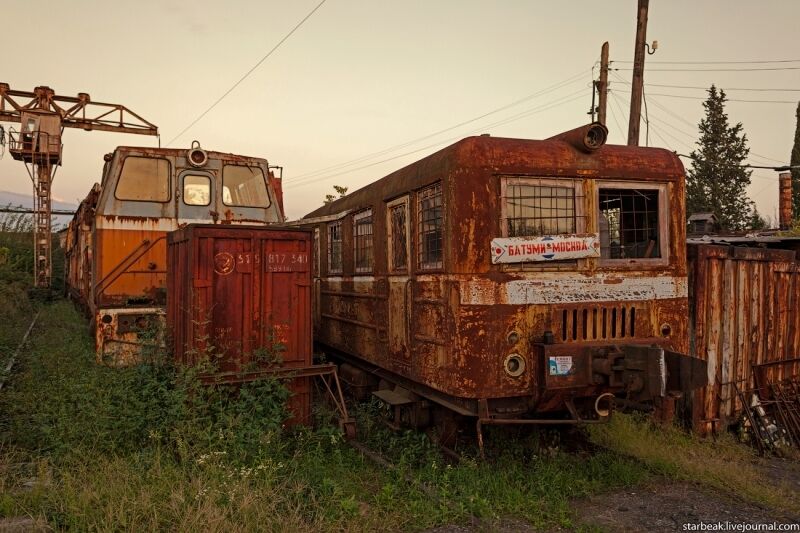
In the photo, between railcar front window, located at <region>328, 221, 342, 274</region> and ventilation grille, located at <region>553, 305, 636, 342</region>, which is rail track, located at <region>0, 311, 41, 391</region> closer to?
railcar front window, located at <region>328, 221, 342, 274</region>

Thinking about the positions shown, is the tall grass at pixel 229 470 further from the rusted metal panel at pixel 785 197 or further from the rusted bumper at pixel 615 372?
the rusted metal panel at pixel 785 197

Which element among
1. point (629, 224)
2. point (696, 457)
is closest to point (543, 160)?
→ point (629, 224)

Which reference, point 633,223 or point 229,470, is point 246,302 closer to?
point 229,470

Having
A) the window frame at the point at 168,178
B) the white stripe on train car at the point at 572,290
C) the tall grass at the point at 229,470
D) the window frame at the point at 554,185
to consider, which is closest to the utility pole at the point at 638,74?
the white stripe on train car at the point at 572,290

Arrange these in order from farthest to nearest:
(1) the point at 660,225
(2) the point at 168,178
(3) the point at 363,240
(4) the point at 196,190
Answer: (4) the point at 196,190, (2) the point at 168,178, (3) the point at 363,240, (1) the point at 660,225

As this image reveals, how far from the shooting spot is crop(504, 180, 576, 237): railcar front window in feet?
17.7

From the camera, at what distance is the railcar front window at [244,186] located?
947 centimetres

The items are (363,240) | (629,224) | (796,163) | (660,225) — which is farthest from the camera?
(796,163)

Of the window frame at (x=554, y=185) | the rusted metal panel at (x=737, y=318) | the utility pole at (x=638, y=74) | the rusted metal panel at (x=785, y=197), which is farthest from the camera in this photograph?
the rusted metal panel at (x=785, y=197)

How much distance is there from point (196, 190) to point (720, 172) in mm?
42827

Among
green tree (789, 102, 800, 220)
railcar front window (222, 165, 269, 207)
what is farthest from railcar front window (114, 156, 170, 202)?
green tree (789, 102, 800, 220)

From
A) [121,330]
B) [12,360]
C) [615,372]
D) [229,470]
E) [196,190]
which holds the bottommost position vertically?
[229,470]

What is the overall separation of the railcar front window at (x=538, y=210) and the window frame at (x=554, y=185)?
0.02 m

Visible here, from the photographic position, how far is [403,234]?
21.6ft
